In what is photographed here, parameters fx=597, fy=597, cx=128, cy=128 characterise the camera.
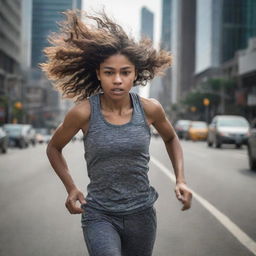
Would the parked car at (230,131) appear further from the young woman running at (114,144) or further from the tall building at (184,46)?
the tall building at (184,46)

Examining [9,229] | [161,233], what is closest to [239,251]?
[161,233]

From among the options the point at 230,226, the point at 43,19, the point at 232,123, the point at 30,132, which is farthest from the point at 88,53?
the point at 43,19

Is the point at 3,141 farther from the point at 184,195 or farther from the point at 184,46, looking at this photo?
the point at 184,46

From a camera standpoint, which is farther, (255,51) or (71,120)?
(255,51)

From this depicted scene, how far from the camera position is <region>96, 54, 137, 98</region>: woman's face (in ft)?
10.8

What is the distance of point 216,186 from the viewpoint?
12.0 m

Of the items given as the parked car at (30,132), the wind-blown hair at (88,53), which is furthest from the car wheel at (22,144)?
the wind-blown hair at (88,53)

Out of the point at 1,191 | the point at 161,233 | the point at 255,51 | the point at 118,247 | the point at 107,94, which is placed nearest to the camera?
the point at 118,247

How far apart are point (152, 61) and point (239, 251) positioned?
2861 millimetres

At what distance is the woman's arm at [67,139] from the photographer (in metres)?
3.26

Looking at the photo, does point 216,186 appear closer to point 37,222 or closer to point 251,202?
point 251,202

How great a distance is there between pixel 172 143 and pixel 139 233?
619 millimetres

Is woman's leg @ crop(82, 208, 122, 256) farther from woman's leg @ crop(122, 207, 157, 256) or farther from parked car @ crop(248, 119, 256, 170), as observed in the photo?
parked car @ crop(248, 119, 256, 170)

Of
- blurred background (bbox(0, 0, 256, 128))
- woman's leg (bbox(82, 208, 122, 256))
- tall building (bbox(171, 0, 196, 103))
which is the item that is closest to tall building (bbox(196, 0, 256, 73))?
blurred background (bbox(0, 0, 256, 128))
